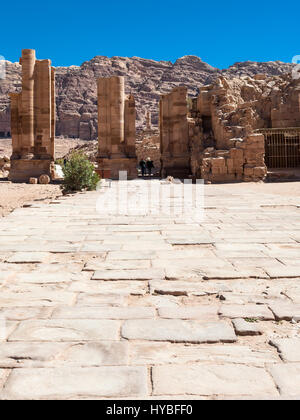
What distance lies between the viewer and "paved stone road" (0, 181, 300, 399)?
190cm

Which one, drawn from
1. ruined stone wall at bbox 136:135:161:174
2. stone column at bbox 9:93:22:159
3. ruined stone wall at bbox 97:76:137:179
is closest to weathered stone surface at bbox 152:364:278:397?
ruined stone wall at bbox 97:76:137:179

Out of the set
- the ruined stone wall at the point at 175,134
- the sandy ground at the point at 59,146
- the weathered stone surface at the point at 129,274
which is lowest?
the weathered stone surface at the point at 129,274

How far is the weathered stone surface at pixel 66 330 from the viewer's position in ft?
7.84

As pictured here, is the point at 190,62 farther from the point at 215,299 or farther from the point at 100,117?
the point at 215,299

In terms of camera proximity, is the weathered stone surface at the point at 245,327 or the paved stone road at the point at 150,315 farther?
the weathered stone surface at the point at 245,327

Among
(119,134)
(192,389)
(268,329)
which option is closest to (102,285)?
(268,329)

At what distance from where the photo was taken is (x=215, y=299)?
307 cm

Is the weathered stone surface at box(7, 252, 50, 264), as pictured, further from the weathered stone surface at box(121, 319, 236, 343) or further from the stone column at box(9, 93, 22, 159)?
the stone column at box(9, 93, 22, 159)

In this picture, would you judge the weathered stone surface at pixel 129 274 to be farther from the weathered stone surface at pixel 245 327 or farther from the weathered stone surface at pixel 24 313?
the weathered stone surface at pixel 245 327

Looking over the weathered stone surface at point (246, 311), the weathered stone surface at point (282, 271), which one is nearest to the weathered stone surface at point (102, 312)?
the weathered stone surface at point (246, 311)

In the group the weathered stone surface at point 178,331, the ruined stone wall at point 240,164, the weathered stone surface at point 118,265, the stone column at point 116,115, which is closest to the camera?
the weathered stone surface at point 178,331

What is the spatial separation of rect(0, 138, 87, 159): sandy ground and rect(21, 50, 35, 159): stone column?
130 ft

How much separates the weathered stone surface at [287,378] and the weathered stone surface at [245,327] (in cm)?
41
